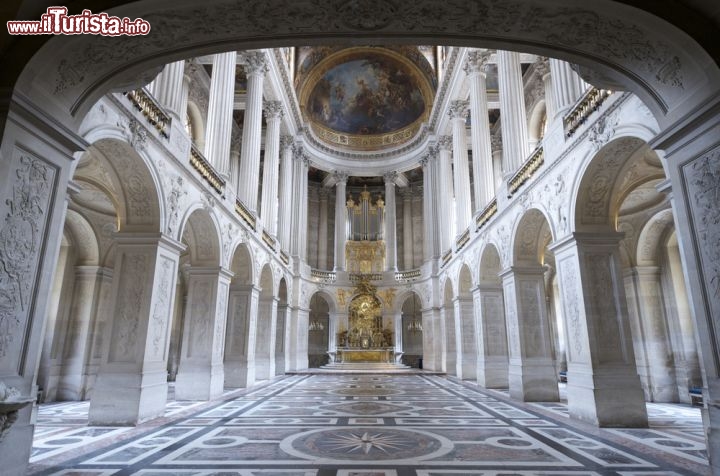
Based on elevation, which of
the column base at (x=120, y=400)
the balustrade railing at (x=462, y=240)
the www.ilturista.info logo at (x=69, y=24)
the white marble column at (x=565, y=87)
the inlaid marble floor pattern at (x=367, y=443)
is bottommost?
the inlaid marble floor pattern at (x=367, y=443)

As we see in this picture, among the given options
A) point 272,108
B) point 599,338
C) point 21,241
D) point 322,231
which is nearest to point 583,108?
point 599,338

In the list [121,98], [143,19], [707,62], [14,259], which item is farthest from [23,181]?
[707,62]

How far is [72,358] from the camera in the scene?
1221 cm

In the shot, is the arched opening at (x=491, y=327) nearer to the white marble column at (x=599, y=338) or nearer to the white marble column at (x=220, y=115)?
the white marble column at (x=599, y=338)

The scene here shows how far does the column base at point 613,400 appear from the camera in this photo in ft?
24.6

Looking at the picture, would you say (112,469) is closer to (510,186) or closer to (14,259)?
(14,259)

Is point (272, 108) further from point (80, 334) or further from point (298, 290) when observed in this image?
point (80, 334)

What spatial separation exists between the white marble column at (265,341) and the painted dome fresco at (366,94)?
13986 millimetres

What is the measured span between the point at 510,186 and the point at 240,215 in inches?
332

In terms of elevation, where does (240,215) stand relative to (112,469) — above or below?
above

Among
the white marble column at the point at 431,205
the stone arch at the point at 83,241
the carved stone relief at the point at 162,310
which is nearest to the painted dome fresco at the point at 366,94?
the white marble column at the point at 431,205

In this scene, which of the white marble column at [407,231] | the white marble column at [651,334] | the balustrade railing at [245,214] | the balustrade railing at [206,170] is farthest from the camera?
the white marble column at [407,231]

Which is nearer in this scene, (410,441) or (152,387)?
A: (410,441)

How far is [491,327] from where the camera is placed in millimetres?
14344
